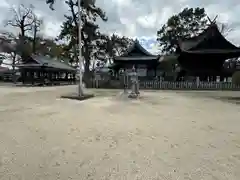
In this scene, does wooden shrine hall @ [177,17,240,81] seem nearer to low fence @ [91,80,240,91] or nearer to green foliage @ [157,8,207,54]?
low fence @ [91,80,240,91]

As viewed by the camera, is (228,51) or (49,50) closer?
(228,51)

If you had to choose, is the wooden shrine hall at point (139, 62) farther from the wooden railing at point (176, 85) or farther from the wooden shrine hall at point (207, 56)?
the wooden shrine hall at point (207, 56)

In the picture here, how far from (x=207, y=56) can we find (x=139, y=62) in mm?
7538

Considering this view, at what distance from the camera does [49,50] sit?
54.1 meters

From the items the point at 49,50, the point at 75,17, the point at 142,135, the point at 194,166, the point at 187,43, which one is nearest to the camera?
the point at 194,166

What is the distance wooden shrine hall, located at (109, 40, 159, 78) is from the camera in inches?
1138

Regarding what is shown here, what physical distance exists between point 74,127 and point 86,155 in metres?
2.26

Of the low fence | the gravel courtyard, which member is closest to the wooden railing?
the low fence

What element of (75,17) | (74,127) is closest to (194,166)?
(74,127)

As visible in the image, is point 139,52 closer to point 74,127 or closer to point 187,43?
point 187,43

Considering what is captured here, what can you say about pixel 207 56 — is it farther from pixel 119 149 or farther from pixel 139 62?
pixel 119 149

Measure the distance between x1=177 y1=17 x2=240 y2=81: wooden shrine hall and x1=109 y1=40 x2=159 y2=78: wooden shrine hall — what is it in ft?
11.8

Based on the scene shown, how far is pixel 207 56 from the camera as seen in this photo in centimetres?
2655

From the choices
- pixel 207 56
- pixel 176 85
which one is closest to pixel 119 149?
pixel 176 85
